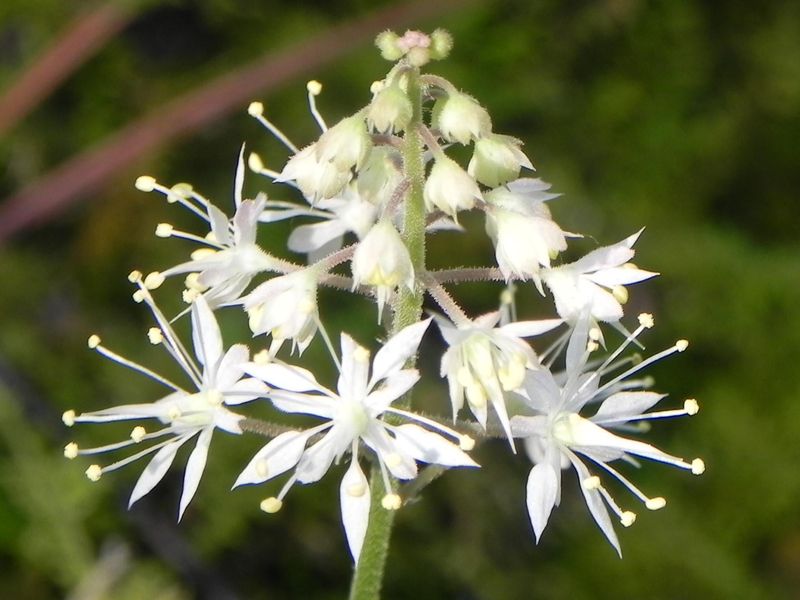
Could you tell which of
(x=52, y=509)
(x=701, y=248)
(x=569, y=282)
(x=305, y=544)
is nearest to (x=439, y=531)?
(x=305, y=544)

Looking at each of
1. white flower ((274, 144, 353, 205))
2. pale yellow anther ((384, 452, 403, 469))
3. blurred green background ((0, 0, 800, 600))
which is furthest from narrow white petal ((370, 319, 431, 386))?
blurred green background ((0, 0, 800, 600))

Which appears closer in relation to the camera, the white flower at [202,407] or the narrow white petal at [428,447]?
the narrow white petal at [428,447]

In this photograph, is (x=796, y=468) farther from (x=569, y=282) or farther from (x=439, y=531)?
(x=569, y=282)

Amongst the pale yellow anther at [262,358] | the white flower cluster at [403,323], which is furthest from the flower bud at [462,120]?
the pale yellow anther at [262,358]

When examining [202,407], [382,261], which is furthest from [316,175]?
[202,407]

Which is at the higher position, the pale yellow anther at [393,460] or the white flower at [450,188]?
the white flower at [450,188]

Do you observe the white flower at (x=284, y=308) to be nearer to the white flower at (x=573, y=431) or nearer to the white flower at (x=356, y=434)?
the white flower at (x=356, y=434)

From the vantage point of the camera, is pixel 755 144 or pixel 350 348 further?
pixel 755 144
